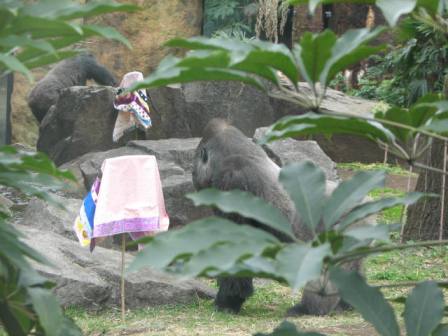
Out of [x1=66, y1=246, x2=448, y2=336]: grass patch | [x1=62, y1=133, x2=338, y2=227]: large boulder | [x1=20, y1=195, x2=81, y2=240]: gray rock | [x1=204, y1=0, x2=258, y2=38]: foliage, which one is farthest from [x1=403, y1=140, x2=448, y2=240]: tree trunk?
[x1=204, y1=0, x2=258, y2=38]: foliage

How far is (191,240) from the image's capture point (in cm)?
151

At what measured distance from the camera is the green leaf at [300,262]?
1363 mm

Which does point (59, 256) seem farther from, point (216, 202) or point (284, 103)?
point (284, 103)

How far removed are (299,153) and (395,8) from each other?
892cm

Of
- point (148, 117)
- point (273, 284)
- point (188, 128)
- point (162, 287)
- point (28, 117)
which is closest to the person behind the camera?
point (162, 287)

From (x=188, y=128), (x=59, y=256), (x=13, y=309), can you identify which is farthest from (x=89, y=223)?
(x=188, y=128)

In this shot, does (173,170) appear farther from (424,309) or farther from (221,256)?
(221,256)

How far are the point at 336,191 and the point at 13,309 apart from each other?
0.75 m

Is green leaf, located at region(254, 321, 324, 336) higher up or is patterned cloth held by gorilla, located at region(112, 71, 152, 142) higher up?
green leaf, located at region(254, 321, 324, 336)

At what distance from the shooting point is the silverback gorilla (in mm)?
6070

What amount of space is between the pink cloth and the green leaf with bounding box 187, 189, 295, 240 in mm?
4476

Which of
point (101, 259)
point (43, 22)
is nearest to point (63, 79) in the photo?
point (101, 259)

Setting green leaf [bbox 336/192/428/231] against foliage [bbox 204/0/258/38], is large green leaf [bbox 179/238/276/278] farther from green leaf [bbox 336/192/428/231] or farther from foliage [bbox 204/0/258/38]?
foliage [bbox 204/0/258/38]

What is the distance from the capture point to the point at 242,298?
6496 millimetres
